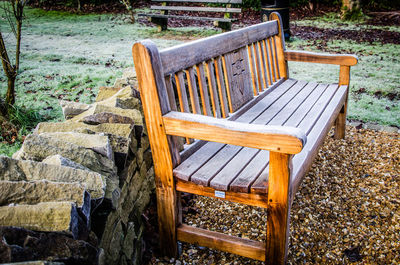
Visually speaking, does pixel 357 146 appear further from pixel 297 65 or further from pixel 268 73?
pixel 297 65

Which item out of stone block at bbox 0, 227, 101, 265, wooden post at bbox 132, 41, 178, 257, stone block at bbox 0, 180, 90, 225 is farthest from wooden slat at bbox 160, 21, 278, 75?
stone block at bbox 0, 227, 101, 265

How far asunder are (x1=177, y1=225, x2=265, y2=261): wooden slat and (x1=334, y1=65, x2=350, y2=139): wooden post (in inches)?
89.0

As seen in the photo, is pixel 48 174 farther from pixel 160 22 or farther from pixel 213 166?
pixel 160 22

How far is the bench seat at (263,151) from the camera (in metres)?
2.07

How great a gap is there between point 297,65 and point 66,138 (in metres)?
5.43

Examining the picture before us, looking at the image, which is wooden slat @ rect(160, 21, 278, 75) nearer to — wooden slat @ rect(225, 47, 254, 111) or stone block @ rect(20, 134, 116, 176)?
→ wooden slat @ rect(225, 47, 254, 111)

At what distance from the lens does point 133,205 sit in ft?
7.49

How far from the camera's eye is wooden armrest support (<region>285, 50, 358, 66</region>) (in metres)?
3.67

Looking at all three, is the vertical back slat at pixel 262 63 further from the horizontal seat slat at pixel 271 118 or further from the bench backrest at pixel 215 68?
the horizontal seat slat at pixel 271 118

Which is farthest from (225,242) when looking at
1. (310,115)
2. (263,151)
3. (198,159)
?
(310,115)

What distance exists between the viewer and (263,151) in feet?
7.98

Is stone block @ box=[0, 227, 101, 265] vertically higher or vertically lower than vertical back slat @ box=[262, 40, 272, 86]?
lower

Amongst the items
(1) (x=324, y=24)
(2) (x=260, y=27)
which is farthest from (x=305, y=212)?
(1) (x=324, y=24)

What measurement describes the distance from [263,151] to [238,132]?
62cm
